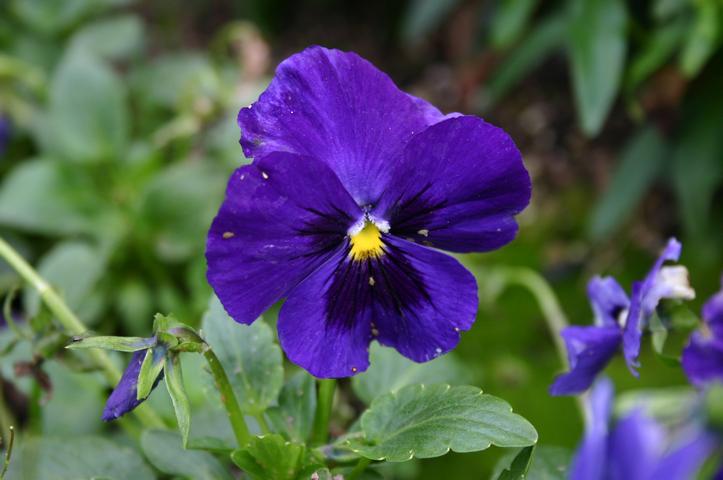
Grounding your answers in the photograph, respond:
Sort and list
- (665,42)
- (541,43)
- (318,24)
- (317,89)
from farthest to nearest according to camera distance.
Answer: (318,24)
(541,43)
(665,42)
(317,89)

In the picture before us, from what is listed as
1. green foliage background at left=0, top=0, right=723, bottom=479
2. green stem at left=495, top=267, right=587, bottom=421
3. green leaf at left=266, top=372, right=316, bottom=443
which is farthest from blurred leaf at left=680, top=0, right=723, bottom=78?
green leaf at left=266, top=372, right=316, bottom=443

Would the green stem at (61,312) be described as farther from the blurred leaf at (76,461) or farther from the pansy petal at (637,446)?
the pansy petal at (637,446)

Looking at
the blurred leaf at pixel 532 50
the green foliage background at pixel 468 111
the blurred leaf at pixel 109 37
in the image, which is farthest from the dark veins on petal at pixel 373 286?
the blurred leaf at pixel 109 37

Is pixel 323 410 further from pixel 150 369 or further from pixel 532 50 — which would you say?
pixel 532 50

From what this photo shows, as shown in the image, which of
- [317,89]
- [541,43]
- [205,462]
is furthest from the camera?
[541,43]

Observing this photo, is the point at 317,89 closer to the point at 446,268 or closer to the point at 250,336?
the point at 446,268

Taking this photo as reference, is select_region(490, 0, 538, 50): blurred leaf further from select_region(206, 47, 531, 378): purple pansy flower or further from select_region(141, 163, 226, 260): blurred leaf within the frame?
select_region(206, 47, 531, 378): purple pansy flower

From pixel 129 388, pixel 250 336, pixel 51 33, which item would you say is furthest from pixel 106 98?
pixel 129 388
